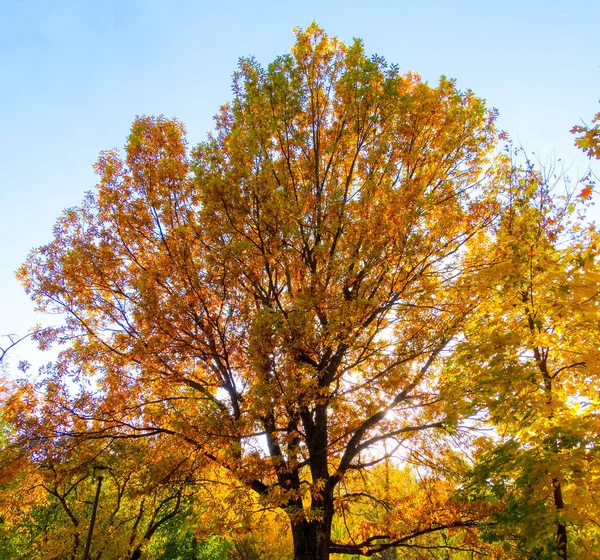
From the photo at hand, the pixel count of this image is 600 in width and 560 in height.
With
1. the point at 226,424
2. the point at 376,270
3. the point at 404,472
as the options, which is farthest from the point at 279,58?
the point at 404,472

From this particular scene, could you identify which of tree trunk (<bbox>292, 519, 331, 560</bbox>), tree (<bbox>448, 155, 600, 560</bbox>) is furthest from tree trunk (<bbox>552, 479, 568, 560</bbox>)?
tree trunk (<bbox>292, 519, 331, 560</bbox>)

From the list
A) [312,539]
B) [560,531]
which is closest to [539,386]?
[560,531]

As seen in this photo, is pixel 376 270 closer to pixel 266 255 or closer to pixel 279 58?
pixel 266 255

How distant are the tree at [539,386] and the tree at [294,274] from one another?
79cm

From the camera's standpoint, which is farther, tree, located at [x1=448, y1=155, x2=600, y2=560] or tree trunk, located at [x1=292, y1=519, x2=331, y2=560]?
tree trunk, located at [x1=292, y1=519, x2=331, y2=560]

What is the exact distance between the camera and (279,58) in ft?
23.6

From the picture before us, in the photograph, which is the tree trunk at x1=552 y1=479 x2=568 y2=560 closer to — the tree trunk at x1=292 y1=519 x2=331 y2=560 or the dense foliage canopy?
the dense foliage canopy

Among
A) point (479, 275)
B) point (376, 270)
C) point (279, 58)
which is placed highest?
point (279, 58)

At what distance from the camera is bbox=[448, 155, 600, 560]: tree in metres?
4.49

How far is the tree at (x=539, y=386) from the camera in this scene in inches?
177

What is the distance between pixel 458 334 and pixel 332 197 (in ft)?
10.3

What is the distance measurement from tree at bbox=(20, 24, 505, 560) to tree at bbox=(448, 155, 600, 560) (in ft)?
2.59

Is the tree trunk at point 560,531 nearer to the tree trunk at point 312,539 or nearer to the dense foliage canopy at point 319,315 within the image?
the dense foliage canopy at point 319,315

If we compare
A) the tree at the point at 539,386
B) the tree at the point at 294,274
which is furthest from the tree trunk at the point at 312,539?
the tree at the point at 539,386
